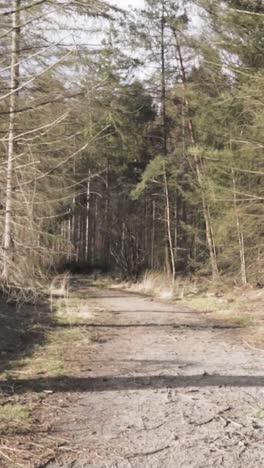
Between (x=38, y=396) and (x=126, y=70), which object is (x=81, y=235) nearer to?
(x=126, y=70)

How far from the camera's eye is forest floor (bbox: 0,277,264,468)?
4105mm

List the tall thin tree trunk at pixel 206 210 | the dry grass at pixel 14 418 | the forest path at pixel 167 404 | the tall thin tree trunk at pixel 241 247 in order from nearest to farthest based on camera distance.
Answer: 1. the forest path at pixel 167 404
2. the dry grass at pixel 14 418
3. the tall thin tree trunk at pixel 241 247
4. the tall thin tree trunk at pixel 206 210

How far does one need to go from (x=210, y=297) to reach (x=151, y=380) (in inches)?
423

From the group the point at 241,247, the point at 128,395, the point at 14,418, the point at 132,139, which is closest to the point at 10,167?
the point at 14,418

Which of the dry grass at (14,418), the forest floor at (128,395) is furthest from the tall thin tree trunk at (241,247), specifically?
the dry grass at (14,418)

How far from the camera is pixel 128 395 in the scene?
223 inches

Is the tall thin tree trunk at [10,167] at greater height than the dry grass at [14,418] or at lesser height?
greater

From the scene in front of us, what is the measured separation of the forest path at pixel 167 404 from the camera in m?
4.06

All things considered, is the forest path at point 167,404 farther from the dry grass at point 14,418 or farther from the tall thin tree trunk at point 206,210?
the tall thin tree trunk at point 206,210

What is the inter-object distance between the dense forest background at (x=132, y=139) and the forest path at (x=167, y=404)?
1557mm

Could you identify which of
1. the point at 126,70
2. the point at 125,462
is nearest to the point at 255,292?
the point at 126,70

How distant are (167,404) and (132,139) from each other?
71.8 ft

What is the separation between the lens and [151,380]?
6.32 m

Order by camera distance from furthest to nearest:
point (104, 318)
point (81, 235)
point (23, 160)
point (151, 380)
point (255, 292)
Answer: point (81, 235) < point (255, 292) < point (104, 318) < point (23, 160) < point (151, 380)
